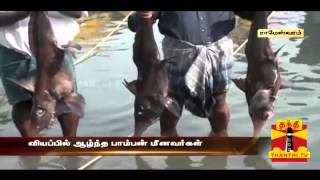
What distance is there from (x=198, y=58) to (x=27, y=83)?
1498 millimetres

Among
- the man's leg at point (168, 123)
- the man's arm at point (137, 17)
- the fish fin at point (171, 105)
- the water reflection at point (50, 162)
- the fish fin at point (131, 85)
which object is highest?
the man's arm at point (137, 17)

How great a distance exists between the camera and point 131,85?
4.12 meters

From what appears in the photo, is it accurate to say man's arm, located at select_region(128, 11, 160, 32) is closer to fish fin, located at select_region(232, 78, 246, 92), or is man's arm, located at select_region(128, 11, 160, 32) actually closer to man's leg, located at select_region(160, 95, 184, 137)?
man's leg, located at select_region(160, 95, 184, 137)

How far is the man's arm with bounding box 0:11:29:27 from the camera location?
414cm

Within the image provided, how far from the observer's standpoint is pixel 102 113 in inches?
163

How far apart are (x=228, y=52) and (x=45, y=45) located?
1.59m

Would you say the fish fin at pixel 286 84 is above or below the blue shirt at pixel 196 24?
below

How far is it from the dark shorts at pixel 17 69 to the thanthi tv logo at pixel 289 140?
70.6 inches

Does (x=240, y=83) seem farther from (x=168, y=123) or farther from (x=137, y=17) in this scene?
(x=137, y=17)

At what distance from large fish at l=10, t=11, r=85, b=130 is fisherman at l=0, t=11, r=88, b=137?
39 mm

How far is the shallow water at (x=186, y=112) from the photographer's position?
413 centimetres

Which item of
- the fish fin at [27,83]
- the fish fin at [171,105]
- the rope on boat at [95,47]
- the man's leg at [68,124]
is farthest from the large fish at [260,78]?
the fish fin at [27,83]

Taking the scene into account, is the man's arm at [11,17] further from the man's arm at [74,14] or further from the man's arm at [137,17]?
the man's arm at [137,17]

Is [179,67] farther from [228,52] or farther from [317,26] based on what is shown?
[317,26]
